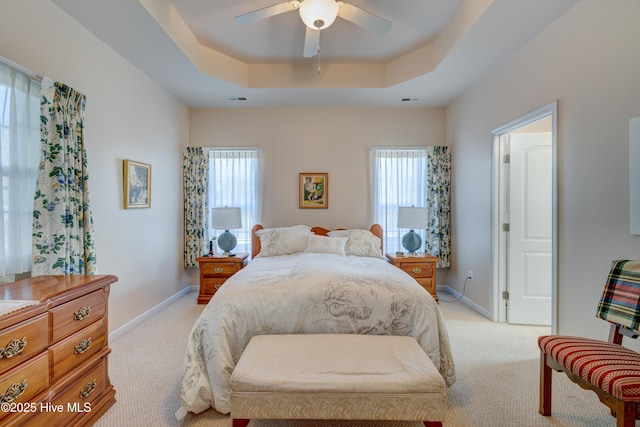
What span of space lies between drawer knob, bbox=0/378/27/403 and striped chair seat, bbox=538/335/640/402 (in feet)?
8.72

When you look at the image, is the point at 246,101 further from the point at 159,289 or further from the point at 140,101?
the point at 159,289

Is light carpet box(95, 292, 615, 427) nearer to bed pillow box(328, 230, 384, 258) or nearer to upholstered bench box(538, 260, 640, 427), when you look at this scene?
upholstered bench box(538, 260, 640, 427)

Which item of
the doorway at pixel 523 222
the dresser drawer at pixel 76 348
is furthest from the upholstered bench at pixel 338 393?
the doorway at pixel 523 222

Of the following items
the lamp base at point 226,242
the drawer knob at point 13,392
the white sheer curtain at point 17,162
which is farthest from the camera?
the lamp base at point 226,242

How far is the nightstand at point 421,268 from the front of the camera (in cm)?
378

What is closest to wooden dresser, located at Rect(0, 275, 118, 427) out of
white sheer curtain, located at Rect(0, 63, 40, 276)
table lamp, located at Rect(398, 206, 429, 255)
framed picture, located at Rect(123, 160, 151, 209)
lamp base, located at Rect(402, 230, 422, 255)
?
white sheer curtain, located at Rect(0, 63, 40, 276)

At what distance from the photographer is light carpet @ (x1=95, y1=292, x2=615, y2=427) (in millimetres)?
1747

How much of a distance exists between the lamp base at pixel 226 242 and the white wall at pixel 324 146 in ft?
1.86

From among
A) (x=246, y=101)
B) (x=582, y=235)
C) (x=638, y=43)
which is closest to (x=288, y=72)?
(x=246, y=101)

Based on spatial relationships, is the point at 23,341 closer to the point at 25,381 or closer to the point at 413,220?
the point at 25,381

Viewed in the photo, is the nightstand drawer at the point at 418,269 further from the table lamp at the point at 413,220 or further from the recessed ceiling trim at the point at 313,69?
the recessed ceiling trim at the point at 313,69

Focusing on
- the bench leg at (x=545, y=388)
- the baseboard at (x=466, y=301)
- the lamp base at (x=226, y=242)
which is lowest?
the baseboard at (x=466, y=301)

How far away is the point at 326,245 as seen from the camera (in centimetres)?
355

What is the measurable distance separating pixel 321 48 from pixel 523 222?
2985mm
